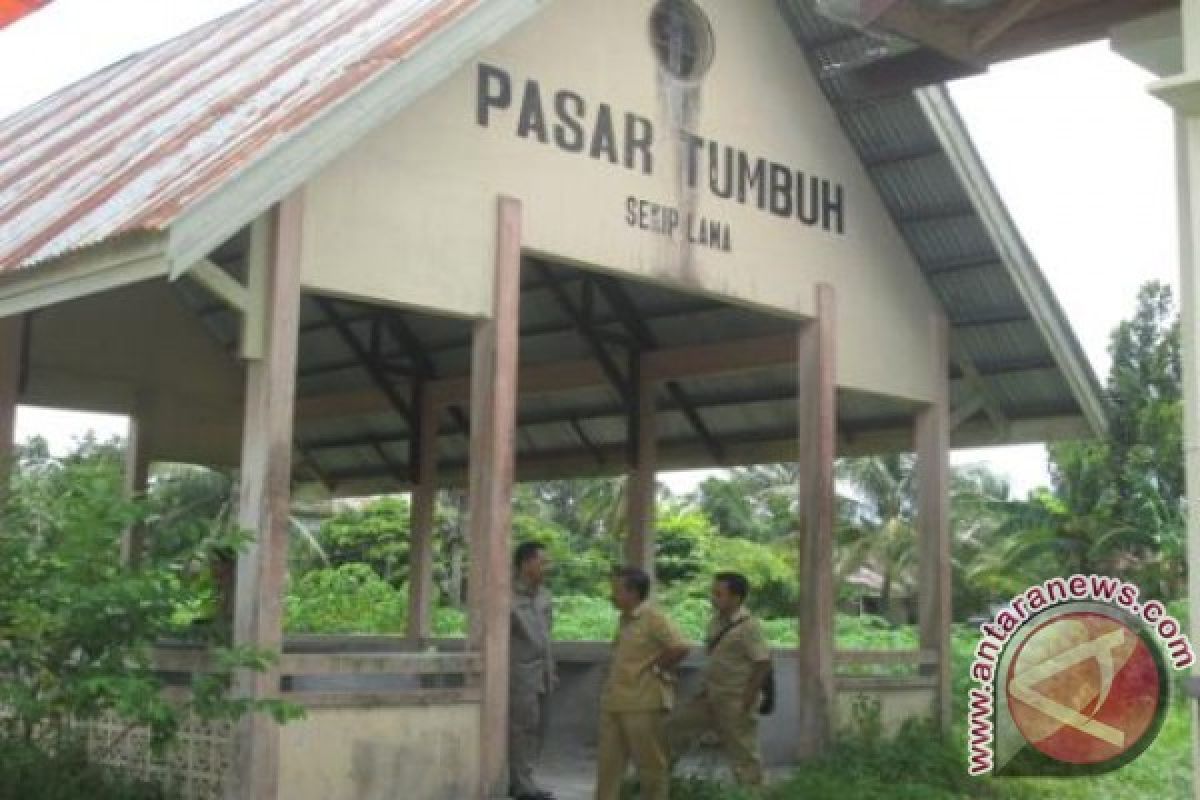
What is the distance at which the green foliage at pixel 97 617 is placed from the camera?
759cm

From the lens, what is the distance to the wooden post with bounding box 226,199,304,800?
27.0ft

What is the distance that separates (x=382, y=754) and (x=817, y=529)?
13.9ft

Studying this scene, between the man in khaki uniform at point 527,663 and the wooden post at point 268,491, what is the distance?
→ 2.13m

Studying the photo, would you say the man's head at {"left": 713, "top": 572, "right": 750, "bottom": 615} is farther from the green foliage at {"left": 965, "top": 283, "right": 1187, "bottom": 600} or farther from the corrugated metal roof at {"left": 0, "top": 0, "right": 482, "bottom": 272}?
the green foliage at {"left": 965, "top": 283, "right": 1187, "bottom": 600}

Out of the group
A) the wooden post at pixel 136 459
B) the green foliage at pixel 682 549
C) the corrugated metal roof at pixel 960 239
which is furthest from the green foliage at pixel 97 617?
the green foliage at pixel 682 549

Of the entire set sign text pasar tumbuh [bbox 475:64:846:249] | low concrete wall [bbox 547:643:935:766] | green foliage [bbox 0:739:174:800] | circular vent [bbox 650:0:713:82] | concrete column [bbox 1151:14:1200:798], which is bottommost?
green foliage [bbox 0:739:174:800]

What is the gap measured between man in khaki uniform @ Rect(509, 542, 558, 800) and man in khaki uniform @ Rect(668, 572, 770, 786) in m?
1.08

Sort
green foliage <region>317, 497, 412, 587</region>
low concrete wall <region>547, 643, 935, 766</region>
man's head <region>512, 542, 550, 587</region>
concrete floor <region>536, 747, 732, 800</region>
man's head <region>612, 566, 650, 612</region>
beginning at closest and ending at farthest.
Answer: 1. man's head <region>612, 566, 650, 612</region>
2. man's head <region>512, 542, 550, 587</region>
3. concrete floor <region>536, 747, 732, 800</region>
4. low concrete wall <region>547, 643, 935, 766</region>
5. green foliage <region>317, 497, 412, 587</region>

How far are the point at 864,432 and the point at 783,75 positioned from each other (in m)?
4.37

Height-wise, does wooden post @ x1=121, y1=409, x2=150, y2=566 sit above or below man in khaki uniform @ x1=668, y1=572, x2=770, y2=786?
above

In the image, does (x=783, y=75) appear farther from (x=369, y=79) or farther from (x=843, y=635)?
(x=843, y=635)

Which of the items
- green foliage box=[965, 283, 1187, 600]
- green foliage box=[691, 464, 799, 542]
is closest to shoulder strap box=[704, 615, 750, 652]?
green foliage box=[965, 283, 1187, 600]

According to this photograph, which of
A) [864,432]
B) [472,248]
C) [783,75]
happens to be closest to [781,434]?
[864,432]

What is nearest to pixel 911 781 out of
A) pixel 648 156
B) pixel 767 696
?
pixel 767 696
